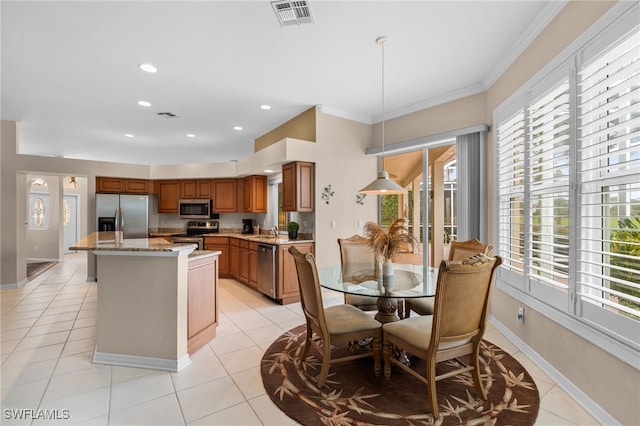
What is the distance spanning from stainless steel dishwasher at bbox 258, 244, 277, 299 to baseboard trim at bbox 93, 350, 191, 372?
1811 millimetres

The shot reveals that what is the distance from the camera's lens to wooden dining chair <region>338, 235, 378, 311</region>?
2.81 meters

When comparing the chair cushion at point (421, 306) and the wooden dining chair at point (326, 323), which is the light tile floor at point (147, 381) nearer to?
the wooden dining chair at point (326, 323)

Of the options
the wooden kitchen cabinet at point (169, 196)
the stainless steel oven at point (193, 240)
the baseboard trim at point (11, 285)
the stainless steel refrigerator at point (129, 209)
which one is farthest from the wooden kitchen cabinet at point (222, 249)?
the baseboard trim at point (11, 285)

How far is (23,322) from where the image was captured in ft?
11.6

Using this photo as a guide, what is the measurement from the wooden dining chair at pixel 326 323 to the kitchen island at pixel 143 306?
1060mm

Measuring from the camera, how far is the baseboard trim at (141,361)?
8.14 ft

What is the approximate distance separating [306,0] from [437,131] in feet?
8.66

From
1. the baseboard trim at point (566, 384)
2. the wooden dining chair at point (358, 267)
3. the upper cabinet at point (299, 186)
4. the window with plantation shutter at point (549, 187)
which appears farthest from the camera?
the upper cabinet at point (299, 186)

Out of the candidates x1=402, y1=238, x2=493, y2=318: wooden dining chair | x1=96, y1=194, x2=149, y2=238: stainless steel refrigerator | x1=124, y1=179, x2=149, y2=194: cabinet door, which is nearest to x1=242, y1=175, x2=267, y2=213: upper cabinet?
x1=96, y1=194, x2=149, y2=238: stainless steel refrigerator

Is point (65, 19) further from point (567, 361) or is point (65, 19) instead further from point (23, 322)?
point (567, 361)

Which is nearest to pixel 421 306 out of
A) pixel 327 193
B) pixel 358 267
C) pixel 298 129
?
pixel 358 267

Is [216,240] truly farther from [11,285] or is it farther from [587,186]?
[587,186]

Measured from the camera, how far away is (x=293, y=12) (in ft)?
7.86

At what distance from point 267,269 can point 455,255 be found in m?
2.63
